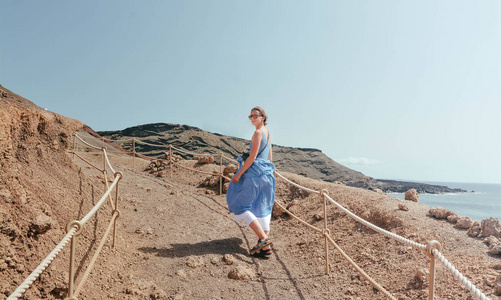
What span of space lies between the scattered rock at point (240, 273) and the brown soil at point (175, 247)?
0.03m

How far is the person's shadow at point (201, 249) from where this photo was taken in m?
3.58

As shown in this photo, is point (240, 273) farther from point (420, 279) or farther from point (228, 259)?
point (420, 279)

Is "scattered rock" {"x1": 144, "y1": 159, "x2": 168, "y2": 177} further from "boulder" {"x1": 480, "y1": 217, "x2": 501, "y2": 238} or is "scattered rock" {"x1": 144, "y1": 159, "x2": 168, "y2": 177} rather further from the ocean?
the ocean

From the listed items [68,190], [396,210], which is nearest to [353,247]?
[396,210]

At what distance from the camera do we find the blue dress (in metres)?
3.63

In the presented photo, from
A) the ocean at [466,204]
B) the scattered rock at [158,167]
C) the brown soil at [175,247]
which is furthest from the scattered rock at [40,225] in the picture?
the ocean at [466,204]

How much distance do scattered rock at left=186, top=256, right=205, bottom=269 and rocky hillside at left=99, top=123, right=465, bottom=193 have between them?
2187 centimetres

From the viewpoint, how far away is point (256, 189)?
3.65m

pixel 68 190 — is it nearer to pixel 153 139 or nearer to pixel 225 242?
pixel 225 242

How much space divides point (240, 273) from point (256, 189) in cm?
101

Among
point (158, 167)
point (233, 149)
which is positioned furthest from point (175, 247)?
point (233, 149)

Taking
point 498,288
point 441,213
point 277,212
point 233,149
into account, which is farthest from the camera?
point 233,149

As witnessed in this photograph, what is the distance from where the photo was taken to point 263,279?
317 cm

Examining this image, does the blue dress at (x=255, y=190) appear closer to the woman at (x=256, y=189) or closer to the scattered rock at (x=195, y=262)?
the woman at (x=256, y=189)
